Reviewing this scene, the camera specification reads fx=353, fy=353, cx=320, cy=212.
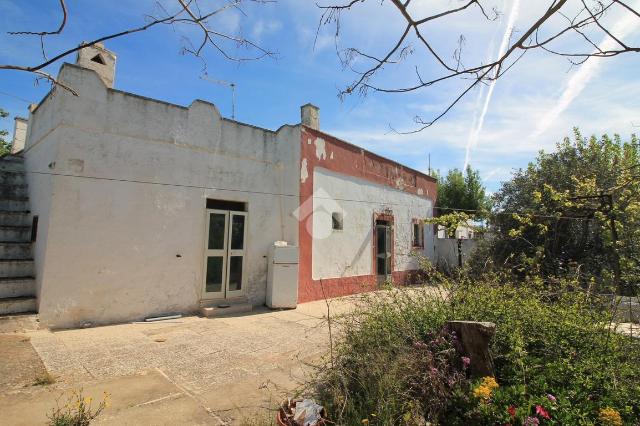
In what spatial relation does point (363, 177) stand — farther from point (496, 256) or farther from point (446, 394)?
point (446, 394)

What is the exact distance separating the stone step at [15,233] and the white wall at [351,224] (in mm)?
5760

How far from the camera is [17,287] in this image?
5574 millimetres

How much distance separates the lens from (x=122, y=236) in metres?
6.04

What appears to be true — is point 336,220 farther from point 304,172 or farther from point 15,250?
point 15,250

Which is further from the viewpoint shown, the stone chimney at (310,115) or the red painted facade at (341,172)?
the stone chimney at (310,115)

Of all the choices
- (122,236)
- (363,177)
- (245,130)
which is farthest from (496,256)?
(122,236)

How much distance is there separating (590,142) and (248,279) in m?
11.0

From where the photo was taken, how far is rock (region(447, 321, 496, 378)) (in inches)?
110

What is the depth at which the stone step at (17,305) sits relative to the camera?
17.1ft

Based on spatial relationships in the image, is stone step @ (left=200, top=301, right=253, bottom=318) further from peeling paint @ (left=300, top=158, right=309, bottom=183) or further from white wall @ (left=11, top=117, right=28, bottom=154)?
white wall @ (left=11, top=117, right=28, bottom=154)

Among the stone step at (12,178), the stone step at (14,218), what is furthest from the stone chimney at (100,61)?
the stone step at (14,218)

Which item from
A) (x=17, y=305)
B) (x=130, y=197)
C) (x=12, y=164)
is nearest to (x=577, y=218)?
(x=130, y=197)

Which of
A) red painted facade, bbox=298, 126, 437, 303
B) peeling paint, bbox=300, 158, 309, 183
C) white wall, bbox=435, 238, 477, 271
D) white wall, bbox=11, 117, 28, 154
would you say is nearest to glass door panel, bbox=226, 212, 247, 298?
red painted facade, bbox=298, 126, 437, 303

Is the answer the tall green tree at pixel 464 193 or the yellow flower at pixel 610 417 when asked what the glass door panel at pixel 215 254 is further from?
the tall green tree at pixel 464 193
